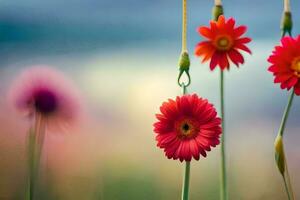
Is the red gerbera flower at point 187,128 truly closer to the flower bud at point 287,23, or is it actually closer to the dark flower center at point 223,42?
the dark flower center at point 223,42

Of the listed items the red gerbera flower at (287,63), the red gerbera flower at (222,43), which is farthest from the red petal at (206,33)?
the red gerbera flower at (287,63)

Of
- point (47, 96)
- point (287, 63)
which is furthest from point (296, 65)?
point (47, 96)

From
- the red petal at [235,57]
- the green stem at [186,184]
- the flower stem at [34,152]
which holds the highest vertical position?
the red petal at [235,57]

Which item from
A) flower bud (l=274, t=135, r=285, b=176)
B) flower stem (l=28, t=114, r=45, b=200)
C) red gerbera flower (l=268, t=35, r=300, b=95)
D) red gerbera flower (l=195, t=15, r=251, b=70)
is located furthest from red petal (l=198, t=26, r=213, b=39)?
flower stem (l=28, t=114, r=45, b=200)

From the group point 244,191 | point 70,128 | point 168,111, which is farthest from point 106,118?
point 244,191

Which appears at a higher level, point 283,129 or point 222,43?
point 222,43

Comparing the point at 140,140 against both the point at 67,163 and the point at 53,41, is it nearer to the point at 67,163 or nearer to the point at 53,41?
the point at 67,163

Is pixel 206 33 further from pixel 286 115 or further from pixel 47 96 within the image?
pixel 47 96
